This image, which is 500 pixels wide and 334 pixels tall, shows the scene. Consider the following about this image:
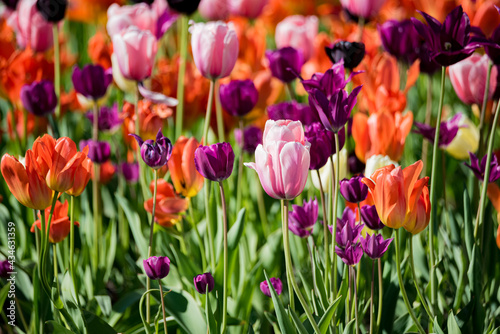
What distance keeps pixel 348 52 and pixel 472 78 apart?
0.35 m

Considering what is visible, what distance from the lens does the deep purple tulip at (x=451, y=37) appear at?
80 cm

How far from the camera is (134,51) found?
1184mm

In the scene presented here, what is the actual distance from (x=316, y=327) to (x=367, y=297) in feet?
1.15

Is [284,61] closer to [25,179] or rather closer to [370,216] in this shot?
[370,216]

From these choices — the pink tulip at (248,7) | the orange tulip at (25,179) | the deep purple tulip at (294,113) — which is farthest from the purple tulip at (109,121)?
the pink tulip at (248,7)

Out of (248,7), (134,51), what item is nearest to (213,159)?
(134,51)

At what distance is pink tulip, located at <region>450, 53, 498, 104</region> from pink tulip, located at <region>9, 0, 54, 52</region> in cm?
127

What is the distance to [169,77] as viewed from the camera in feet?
5.27

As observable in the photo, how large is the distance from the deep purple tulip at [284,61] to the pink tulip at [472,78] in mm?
367

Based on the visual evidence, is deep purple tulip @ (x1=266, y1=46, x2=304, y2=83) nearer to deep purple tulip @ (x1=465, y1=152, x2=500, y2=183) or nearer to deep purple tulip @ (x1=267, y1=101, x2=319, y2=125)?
deep purple tulip @ (x1=267, y1=101, x2=319, y2=125)

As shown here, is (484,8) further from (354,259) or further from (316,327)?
(316,327)

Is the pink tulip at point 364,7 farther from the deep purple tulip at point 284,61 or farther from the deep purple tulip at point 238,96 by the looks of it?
the deep purple tulip at point 238,96

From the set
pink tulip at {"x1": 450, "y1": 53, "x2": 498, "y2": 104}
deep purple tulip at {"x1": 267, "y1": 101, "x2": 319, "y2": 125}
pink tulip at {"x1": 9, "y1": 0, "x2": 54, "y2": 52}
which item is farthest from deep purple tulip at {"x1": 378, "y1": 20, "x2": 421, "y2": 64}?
pink tulip at {"x1": 9, "y1": 0, "x2": 54, "y2": 52}

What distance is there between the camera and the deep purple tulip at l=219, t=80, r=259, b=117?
1204 millimetres
